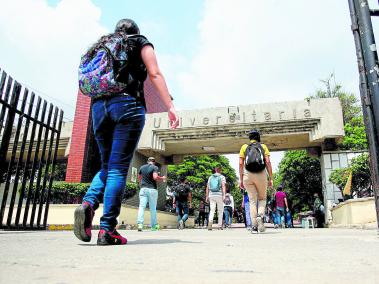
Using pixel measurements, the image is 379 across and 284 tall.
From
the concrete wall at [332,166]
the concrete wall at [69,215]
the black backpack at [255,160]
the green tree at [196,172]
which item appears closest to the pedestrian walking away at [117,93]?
the black backpack at [255,160]

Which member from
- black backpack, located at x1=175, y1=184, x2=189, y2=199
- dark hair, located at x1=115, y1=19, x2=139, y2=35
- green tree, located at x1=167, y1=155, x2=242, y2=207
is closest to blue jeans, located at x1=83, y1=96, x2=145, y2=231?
dark hair, located at x1=115, y1=19, x2=139, y2=35

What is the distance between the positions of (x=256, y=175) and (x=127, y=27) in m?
3.73

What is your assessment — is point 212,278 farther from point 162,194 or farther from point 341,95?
point 341,95

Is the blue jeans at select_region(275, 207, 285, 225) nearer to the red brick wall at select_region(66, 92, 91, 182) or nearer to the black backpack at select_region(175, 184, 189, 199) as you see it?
the black backpack at select_region(175, 184, 189, 199)

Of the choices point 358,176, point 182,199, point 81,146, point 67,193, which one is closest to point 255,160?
point 182,199

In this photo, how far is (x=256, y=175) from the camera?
5859mm

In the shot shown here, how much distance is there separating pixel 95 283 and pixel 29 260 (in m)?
0.70

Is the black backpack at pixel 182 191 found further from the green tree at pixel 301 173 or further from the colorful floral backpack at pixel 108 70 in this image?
the green tree at pixel 301 173

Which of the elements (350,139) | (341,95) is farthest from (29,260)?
(341,95)

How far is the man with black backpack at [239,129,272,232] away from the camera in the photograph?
227 inches

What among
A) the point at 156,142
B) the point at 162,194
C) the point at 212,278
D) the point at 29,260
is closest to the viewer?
the point at 212,278

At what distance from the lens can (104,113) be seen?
9.53 ft

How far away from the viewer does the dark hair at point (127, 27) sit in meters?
3.03

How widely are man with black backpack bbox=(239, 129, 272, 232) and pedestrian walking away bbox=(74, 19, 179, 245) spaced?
310 centimetres
